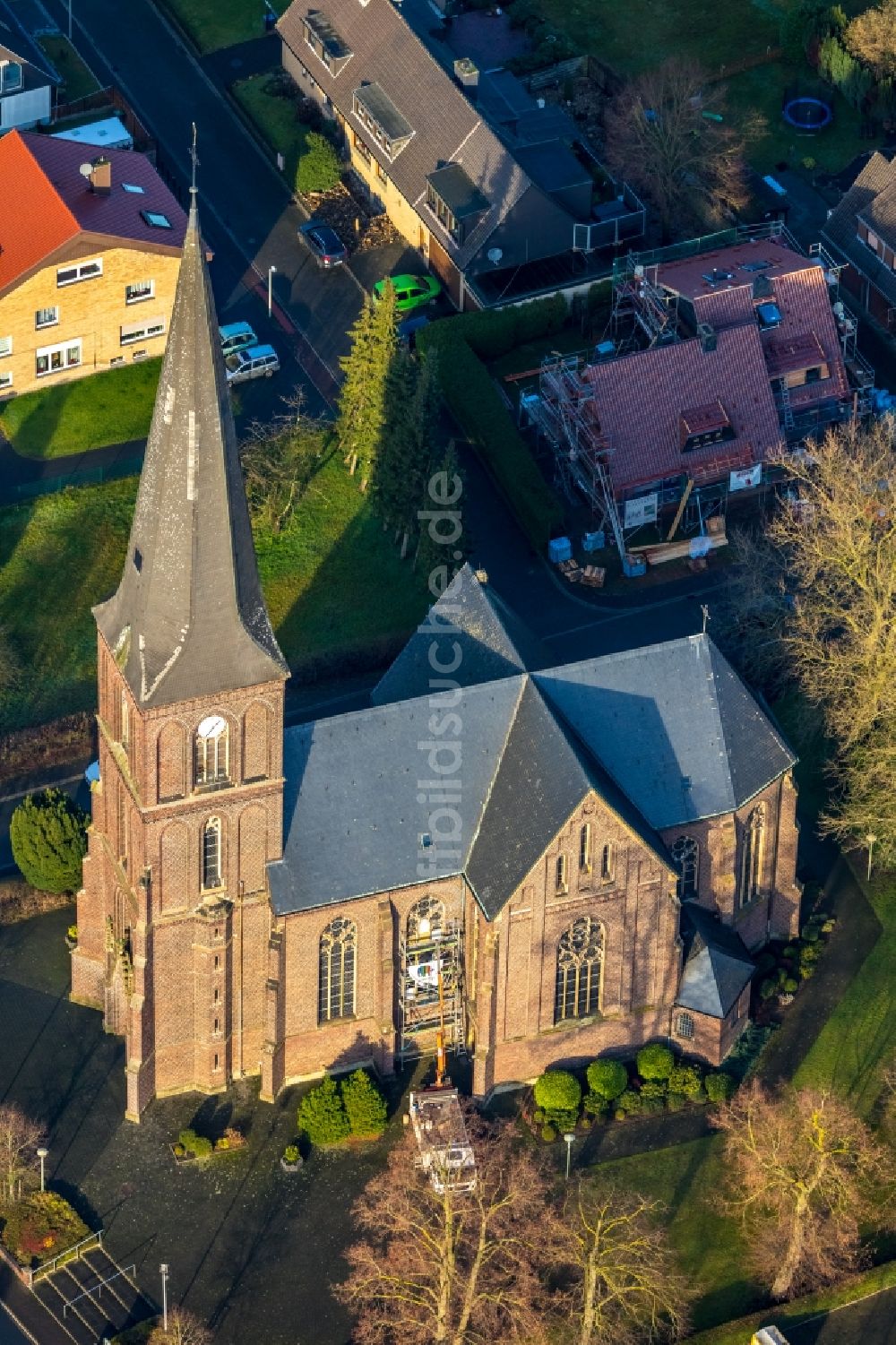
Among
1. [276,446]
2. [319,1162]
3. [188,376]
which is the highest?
[188,376]

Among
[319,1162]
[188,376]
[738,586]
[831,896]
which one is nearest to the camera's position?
[188,376]

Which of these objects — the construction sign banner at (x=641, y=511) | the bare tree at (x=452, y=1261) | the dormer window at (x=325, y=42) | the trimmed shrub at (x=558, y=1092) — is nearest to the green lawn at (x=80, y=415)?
the dormer window at (x=325, y=42)

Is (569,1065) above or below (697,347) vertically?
below

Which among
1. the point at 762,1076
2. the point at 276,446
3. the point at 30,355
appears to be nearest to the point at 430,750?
the point at 762,1076

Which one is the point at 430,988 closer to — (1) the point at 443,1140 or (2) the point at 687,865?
(1) the point at 443,1140

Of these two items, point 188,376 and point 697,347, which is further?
point 697,347

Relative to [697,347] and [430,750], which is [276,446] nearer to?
[697,347]

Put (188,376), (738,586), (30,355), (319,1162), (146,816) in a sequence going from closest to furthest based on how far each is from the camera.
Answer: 1. (188,376)
2. (146,816)
3. (319,1162)
4. (738,586)
5. (30,355)
